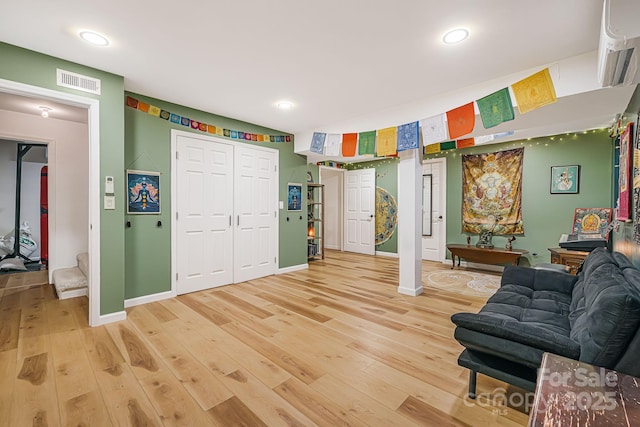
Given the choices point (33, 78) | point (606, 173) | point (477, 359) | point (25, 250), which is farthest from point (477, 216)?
point (25, 250)

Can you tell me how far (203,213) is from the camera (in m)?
3.92

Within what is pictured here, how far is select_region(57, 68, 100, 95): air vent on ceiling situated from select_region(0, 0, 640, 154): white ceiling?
0.14 m

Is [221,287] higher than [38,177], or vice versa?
[38,177]

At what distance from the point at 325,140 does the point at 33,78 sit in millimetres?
3065

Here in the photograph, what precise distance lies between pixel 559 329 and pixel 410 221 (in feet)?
6.89

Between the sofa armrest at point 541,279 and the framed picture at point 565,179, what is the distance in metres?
2.63

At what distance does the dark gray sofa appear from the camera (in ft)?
4.03

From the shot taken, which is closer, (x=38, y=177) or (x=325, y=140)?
(x=325, y=140)

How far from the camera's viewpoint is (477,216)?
5.31 metres

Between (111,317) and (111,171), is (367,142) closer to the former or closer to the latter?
(111,171)

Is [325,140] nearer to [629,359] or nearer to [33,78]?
[33,78]

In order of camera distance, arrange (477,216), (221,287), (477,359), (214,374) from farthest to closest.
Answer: (477,216) → (221,287) → (214,374) → (477,359)

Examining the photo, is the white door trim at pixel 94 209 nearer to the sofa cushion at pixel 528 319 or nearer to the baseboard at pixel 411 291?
the sofa cushion at pixel 528 319

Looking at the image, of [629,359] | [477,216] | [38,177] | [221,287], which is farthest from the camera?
[38,177]
